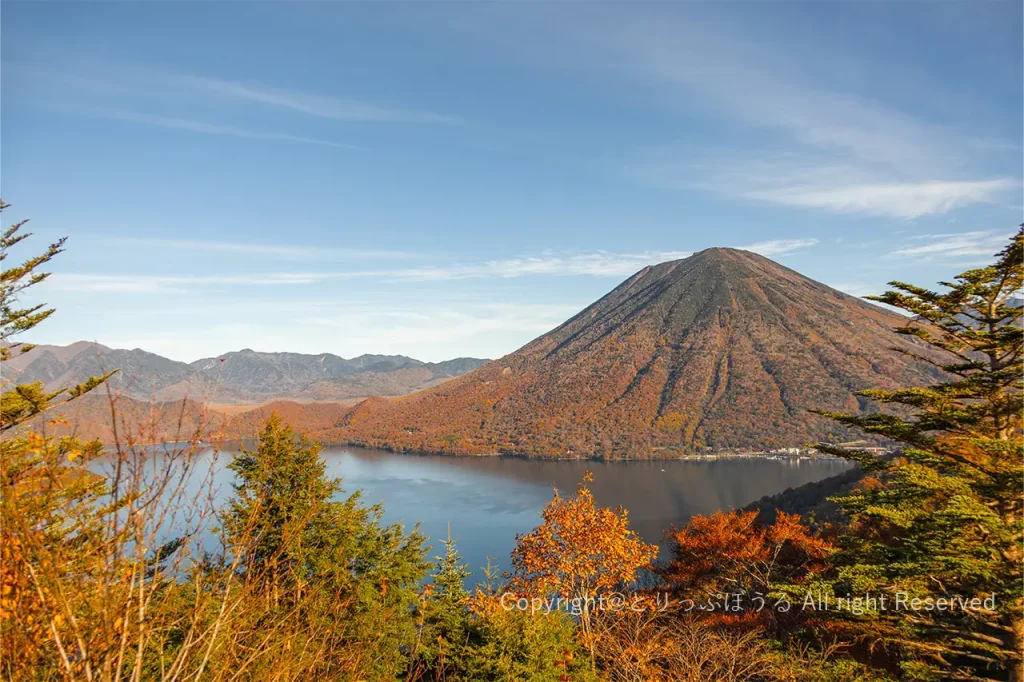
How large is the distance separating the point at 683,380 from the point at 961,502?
128 metres

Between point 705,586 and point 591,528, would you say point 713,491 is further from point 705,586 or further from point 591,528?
point 591,528

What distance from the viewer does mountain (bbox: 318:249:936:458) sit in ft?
362

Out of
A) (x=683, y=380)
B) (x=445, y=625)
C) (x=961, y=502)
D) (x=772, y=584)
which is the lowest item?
(x=445, y=625)

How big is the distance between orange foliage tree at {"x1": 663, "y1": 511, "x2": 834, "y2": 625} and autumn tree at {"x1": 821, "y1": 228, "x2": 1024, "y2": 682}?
8.67 m

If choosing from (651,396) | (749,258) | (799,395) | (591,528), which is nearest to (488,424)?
(651,396)

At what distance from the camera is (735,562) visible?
17.5 m

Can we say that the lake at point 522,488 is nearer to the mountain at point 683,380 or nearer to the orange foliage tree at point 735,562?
the mountain at point 683,380

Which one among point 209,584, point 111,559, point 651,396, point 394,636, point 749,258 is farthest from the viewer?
point 749,258

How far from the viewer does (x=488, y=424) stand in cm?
12975

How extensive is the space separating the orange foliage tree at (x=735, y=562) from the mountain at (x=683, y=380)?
266 ft

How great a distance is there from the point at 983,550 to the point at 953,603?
1120mm

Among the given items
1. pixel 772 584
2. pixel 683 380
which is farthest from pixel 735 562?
pixel 683 380

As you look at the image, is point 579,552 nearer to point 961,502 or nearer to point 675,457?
point 961,502

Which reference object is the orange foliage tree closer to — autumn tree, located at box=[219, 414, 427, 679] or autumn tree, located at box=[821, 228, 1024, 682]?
autumn tree, located at box=[219, 414, 427, 679]
